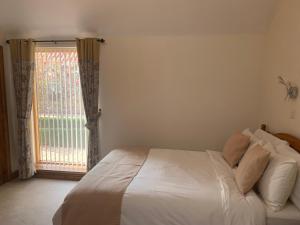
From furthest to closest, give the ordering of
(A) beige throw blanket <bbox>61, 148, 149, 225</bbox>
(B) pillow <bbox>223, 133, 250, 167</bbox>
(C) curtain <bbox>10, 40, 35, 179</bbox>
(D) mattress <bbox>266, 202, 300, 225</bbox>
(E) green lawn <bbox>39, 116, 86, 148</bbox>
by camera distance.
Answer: (E) green lawn <bbox>39, 116, 86, 148</bbox>
(C) curtain <bbox>10, 40, 35, 179</bbox>
(B) pillow <bbox>223, 133, 250, 167</bbox>
(A) beige throw blanket <bbox>61, 148, 149, 225</bbox>
(D) mattress <bbox>266, 202, 300, 225</bbox>

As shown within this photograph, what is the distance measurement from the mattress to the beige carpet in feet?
7.06

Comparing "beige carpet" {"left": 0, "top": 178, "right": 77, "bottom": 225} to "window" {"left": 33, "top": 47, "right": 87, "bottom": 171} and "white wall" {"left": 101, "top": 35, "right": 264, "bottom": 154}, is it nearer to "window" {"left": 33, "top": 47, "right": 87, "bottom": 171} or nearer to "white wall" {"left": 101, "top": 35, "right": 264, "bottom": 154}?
"window" {"left": 33, "top": 47, "right": 87, "bottom": 171}

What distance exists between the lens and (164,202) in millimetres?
1940

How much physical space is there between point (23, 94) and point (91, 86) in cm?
103

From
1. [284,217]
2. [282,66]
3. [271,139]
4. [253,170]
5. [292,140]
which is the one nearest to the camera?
[284,217]

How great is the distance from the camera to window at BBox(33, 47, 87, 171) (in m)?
3.76

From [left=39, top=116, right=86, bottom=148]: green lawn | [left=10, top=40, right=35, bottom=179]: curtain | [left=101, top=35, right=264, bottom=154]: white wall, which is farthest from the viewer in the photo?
[left=39, top=116, right=86, bottom=148]: green lawn

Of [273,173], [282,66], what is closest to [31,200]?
[273,173]

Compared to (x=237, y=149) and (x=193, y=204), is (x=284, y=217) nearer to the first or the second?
(x=193, y=204)

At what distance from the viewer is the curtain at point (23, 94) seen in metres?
3.64

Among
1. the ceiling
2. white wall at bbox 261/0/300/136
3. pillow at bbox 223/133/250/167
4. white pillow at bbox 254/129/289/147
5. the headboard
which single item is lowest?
pillow at bbox 223/133/250/167

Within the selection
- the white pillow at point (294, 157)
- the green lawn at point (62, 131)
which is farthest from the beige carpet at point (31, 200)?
the white pillow at point (294, 157)

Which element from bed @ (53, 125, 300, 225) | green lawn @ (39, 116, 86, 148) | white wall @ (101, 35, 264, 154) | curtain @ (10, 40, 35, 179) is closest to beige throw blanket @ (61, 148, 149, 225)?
bed @ (53, 125, 300, 225)

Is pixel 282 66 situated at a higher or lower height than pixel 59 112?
higher
